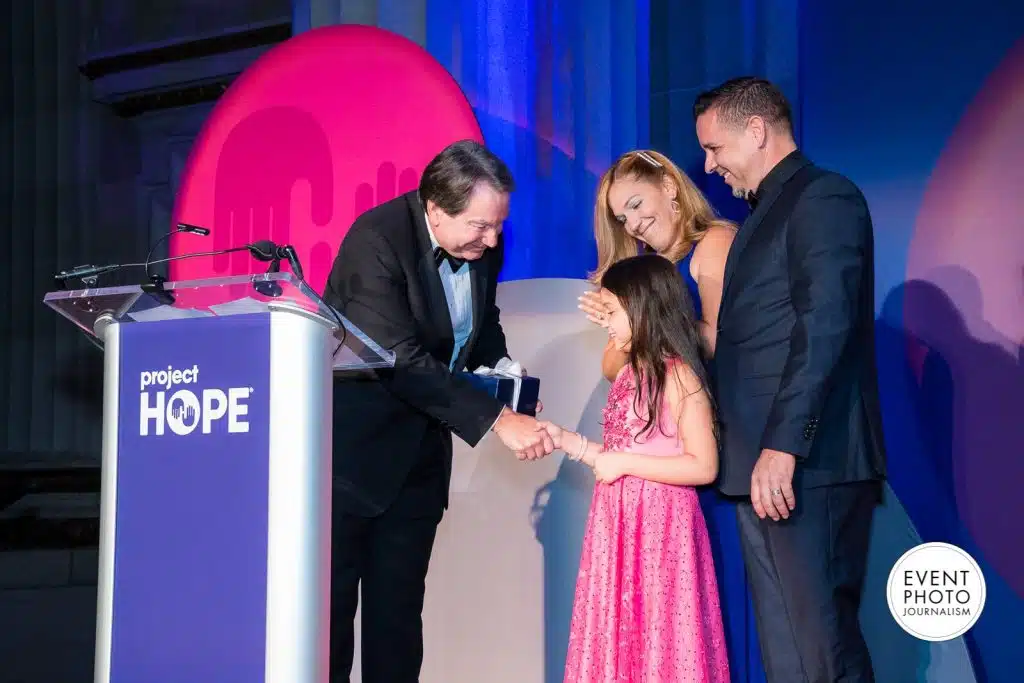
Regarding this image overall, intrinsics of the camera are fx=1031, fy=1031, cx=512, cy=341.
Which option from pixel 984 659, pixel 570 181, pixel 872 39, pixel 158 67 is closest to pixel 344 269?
pixel 570 181

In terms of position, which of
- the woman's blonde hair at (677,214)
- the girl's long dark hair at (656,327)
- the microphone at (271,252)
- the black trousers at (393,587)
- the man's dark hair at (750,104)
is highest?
the man's dark hair at (750,104)

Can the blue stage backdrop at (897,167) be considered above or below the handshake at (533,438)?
above

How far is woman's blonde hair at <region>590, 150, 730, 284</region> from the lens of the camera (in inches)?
111

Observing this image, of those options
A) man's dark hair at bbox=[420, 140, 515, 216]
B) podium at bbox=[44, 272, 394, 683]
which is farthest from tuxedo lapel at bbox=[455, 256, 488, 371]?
podium at bbox=[44, 272, 394, 683]

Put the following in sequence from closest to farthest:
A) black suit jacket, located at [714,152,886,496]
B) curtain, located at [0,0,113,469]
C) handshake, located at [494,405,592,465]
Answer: black suit jacket, located at [714,152,886,496] < handshake, located at [494,405,592,465] < curtain, located at [0,0,113,469]

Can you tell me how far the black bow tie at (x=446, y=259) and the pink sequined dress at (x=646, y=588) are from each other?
0.58 metres

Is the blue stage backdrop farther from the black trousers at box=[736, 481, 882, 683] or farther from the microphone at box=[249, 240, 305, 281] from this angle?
the microphone at box=[249, 240, 305, 281]

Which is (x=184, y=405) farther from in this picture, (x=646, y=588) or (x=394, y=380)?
(x=646, y=588)

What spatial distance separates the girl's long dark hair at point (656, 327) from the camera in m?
2.49

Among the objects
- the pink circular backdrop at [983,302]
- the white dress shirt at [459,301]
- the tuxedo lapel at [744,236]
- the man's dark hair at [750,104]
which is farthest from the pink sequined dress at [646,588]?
the pink circular backdrop at [983,302]

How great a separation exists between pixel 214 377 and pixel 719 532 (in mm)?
1682

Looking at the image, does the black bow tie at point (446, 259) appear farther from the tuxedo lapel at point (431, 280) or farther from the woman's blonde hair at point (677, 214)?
the woman's blonde hair at point (677, 214)

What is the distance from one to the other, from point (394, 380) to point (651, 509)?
68 cm

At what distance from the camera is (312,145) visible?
352cm
